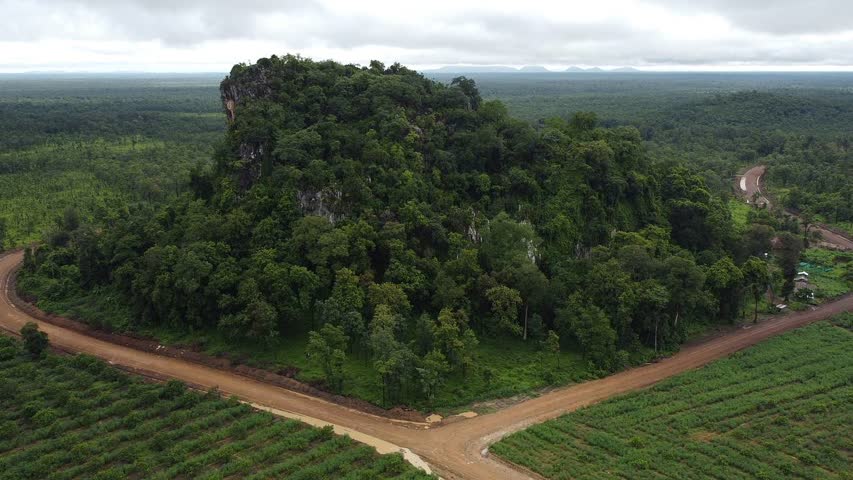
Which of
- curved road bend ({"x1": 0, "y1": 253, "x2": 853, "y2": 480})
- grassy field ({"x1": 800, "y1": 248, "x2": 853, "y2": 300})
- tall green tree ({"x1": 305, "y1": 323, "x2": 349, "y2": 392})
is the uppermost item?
tall green tree ({"x1": 305, "y1": 323, "x2": 349, "y2": 392})

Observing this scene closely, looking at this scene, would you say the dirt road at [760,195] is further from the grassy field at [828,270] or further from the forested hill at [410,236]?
the forested hill at [410,236]

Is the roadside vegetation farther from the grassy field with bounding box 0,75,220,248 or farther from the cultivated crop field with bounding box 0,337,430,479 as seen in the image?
the grassy field with bounding box 0,75,220,248

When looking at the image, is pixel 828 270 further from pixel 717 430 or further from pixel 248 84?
pixel 248 84

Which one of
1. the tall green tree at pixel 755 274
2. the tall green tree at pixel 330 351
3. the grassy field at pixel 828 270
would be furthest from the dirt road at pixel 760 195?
the tall green tree at pixel 330 351

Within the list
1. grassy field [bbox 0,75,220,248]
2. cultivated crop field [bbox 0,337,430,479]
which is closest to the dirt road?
cultivated crop field [bbox 0,337,430,479]

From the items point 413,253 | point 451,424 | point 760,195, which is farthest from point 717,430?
point 760,195

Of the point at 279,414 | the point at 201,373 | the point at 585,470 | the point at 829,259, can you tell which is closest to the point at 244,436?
the point at 279,414
